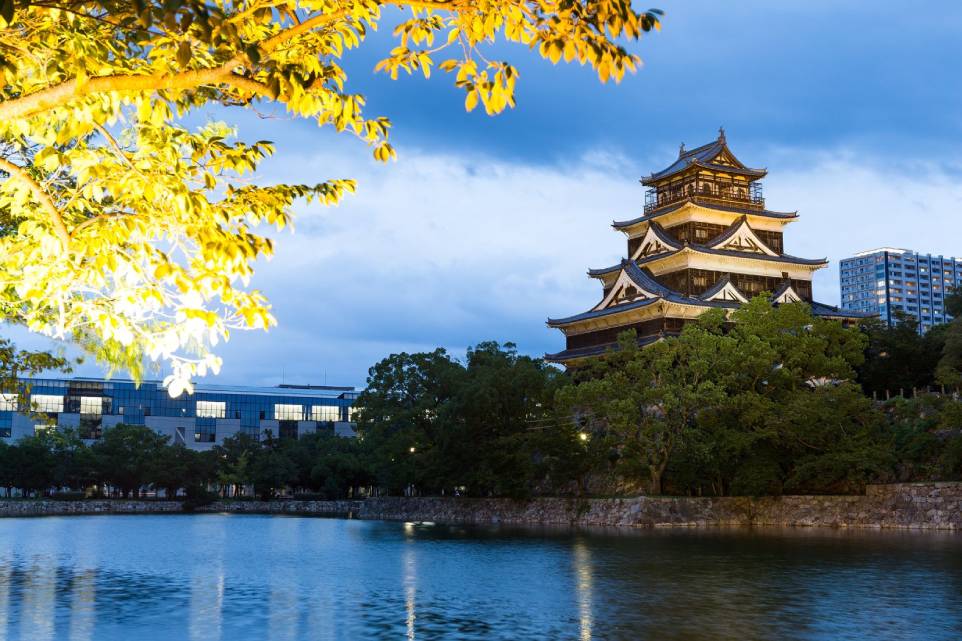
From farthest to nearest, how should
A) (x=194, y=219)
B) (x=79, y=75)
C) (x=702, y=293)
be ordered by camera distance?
(x=702, y=293) < (x=194, y=219) < (x=79, y=75)

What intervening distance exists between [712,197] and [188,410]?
65613mm

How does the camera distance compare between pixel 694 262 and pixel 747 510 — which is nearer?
pixel 747 510

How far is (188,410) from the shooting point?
109062mm

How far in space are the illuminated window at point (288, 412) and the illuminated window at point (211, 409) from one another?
5837mm

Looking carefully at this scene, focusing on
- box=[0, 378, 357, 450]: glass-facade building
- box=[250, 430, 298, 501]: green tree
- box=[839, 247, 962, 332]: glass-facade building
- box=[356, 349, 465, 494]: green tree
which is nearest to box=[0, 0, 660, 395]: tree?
box=[356, 349, 465, 494]: green tree

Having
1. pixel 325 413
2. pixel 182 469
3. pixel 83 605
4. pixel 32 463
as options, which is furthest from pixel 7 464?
pixel 83 605

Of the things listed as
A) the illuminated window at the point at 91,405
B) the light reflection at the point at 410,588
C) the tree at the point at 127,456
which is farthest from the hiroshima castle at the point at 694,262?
the illuminated window at the point at 91,405

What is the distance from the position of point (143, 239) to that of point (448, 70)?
2.99 m

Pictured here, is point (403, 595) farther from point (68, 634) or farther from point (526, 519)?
point (526, 519)

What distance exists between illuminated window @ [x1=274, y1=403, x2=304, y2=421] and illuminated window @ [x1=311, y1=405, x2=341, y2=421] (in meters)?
1.38

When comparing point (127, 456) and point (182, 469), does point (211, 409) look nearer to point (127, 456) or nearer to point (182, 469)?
point (182, 469)

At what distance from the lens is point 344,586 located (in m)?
22.3

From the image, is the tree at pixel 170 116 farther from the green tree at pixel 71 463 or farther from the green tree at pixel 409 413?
the green tree at pixel 71 463

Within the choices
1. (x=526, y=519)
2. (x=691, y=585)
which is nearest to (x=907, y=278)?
(x=526, y=519)
